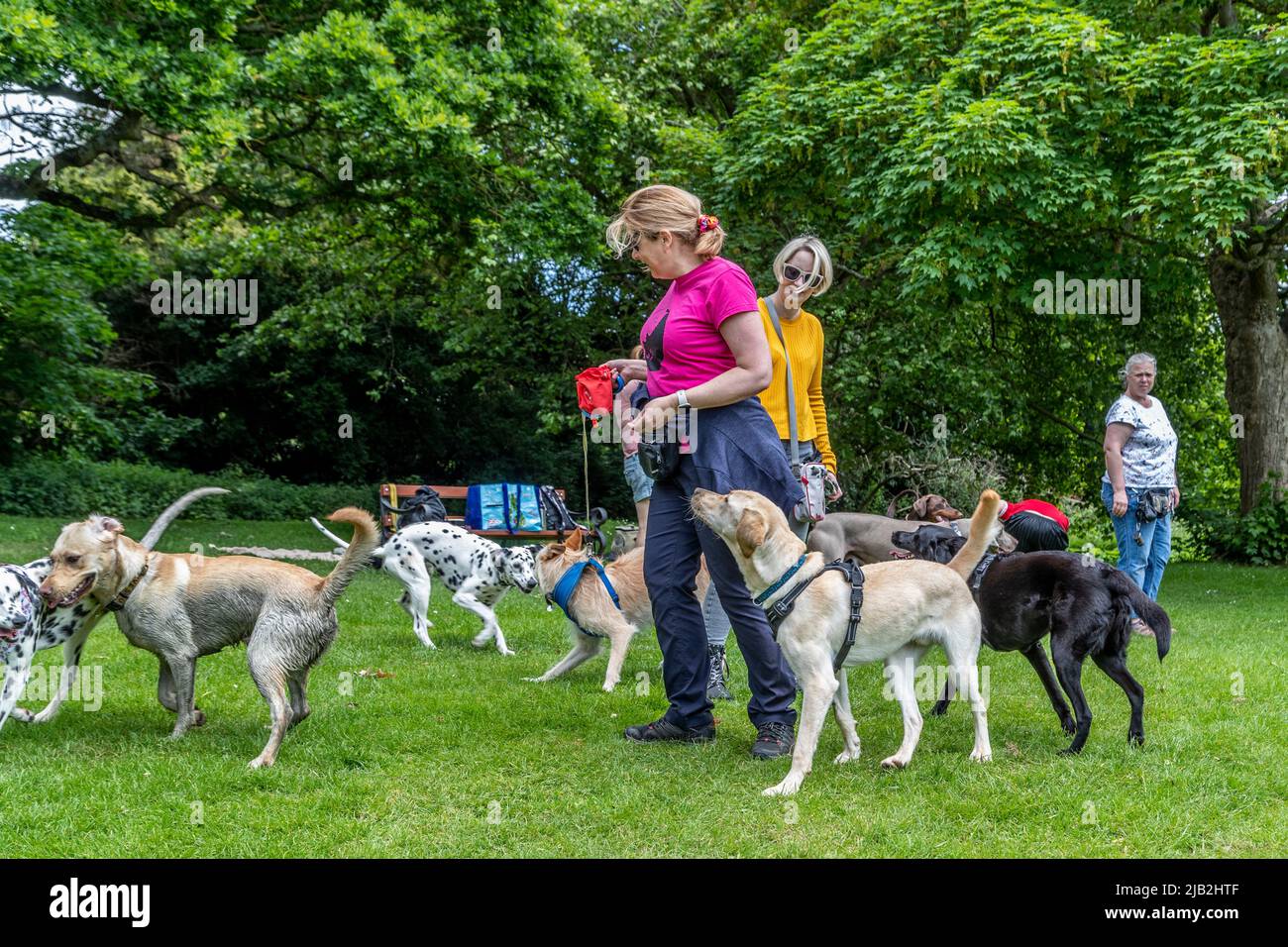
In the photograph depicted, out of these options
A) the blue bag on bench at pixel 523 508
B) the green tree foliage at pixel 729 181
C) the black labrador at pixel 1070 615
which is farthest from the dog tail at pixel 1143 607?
the blue bag on bench at pixel 523 508

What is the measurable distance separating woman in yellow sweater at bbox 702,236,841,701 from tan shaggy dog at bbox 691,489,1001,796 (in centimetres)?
44

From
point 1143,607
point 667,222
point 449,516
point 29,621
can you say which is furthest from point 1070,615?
point 449,516

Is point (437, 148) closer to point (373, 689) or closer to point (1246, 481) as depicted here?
point (373, 689)

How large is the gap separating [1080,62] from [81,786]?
37.7 ft

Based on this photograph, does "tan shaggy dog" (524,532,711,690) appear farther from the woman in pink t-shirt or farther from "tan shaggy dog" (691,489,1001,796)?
"tan shaggy dog" (691,489,1001,796)

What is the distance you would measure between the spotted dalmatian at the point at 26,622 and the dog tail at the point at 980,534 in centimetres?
415

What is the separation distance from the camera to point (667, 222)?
4578mm

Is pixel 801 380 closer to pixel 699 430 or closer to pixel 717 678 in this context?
pixel 699 430

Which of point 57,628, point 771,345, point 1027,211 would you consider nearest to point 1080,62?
point 1027,211

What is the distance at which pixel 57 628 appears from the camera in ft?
16.6

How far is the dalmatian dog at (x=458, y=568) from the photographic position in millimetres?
8016

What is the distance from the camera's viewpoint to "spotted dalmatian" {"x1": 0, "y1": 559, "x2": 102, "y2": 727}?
15.6ft

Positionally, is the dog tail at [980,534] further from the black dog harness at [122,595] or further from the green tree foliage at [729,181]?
the green tree foliage at [729,181]

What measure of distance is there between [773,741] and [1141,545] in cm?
452
